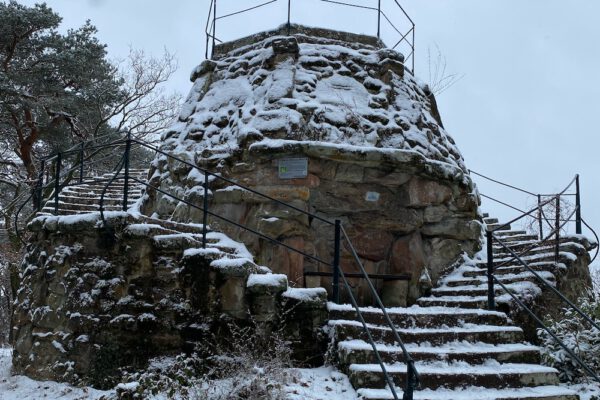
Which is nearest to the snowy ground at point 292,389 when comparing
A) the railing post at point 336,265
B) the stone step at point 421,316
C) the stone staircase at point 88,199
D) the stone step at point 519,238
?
the stone step at point 421,316

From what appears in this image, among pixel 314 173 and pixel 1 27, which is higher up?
pixel 1 27

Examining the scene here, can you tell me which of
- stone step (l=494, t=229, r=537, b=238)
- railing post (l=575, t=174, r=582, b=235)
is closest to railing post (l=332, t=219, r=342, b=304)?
railing post (l=575, t=174, r=582, b=235)

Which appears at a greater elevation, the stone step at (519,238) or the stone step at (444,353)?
the stone step at (519,238)

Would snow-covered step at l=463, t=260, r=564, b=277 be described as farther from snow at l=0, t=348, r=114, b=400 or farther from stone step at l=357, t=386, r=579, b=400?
snow at l=0, t=348, r=114, b=400

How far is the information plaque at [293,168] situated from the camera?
319 inches

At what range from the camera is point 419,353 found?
5.98 meters

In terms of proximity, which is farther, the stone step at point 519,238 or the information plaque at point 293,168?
the stone step at point 519,238

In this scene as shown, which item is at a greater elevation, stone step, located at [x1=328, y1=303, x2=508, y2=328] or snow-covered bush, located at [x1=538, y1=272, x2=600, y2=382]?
stone step, located at [x1=328, y1=303, x2=508, y2=328]

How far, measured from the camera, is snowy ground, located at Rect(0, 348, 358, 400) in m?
5.26

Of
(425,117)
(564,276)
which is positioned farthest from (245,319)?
(425,117)

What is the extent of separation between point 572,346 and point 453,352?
1.58 meters

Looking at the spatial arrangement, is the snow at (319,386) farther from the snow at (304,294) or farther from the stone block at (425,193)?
the stone block at (425,193)

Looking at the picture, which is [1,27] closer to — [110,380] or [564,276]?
[110,380]

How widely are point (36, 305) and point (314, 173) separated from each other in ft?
13.7
